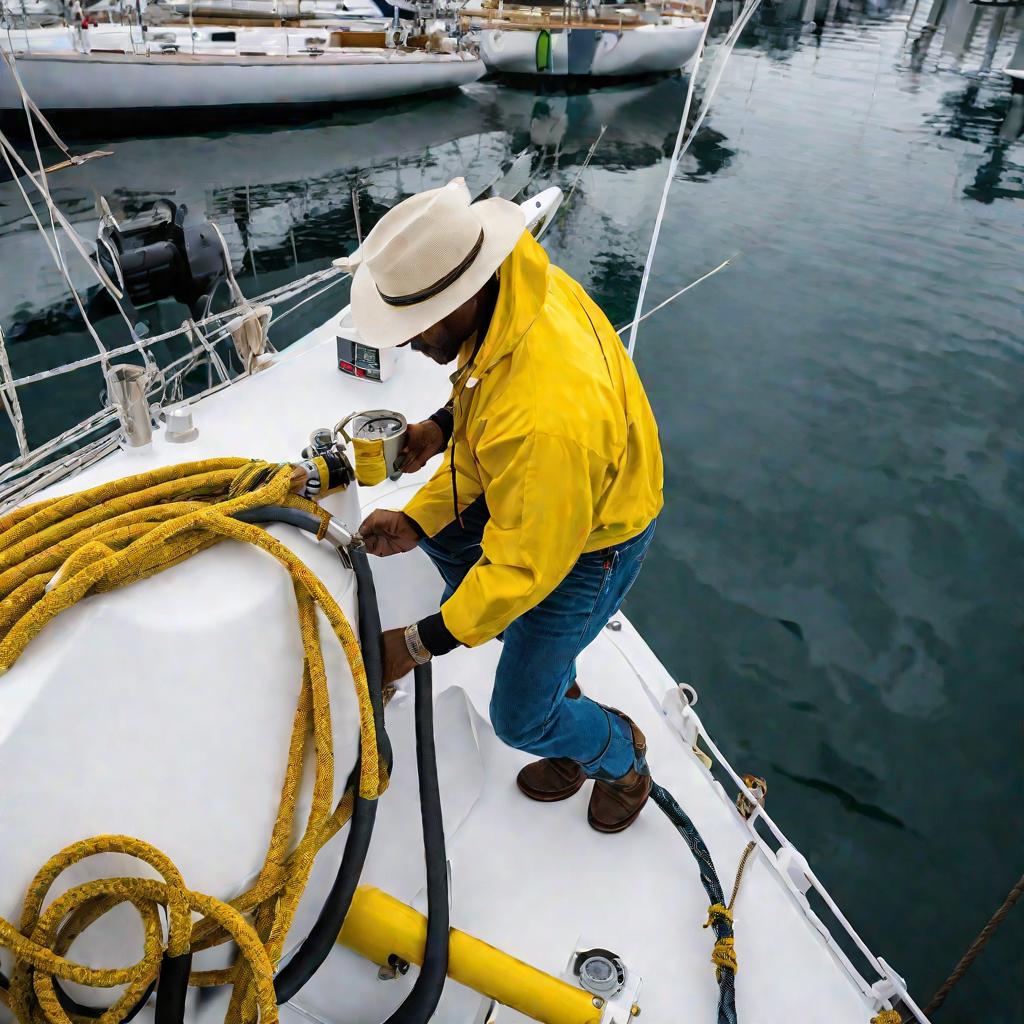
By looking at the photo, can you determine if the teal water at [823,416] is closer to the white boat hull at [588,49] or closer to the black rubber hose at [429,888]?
the black rubber hose at [429,888]

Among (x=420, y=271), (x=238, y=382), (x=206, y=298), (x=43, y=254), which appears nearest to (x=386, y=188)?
(x=43, y=254)

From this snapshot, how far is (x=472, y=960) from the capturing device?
5.18ft

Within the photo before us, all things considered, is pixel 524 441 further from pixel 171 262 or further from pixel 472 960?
pixel 171 262

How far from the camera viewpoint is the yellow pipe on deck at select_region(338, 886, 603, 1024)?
1.54 m

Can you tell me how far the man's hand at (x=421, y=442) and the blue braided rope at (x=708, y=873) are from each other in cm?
105

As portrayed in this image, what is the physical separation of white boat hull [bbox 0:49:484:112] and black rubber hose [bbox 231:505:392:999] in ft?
48.6

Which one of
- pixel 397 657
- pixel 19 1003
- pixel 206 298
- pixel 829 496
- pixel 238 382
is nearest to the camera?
pixel 19 1003

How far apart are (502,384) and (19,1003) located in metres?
1.20

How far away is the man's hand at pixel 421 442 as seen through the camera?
2195 millimetres

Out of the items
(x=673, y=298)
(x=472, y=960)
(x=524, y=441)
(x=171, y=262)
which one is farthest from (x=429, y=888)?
(x=673, y=298)

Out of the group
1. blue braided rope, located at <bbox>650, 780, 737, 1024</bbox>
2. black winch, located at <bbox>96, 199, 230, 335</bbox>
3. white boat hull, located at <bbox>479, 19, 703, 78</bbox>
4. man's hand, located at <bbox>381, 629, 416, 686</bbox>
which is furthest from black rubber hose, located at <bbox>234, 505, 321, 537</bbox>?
white boat hull, located at <bbox>479, 19, 703, 78</bbox>

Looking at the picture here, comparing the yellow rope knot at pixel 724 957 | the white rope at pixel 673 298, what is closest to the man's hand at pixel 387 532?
the yellow rope knot at pixel 724 957

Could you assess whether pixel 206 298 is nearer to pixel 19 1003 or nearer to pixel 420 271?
pixel 420 271

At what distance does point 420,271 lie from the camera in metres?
1.46
